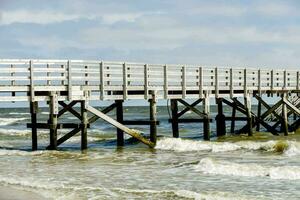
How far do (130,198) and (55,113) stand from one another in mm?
7787

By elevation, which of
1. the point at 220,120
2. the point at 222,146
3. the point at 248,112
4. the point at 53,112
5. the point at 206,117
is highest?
the point at 53,112

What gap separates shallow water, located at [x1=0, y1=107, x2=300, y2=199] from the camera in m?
13.9

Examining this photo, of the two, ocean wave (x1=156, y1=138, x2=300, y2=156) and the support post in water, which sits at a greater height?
the support post in water

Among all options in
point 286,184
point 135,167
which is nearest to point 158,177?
point 135,167

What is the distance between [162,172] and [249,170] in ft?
7.98

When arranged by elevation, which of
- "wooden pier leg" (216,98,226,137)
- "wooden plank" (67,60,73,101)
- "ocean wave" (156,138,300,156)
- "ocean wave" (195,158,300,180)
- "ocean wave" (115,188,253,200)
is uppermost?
"wooden plank" (67,60,73,101)

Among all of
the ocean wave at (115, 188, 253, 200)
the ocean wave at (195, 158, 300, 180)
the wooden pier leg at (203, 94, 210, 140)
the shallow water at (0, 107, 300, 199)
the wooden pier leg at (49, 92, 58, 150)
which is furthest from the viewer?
the wooden pier leg at (203, 94, 210, 140)

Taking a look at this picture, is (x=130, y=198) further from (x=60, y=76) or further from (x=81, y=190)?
(x=60, y=76)

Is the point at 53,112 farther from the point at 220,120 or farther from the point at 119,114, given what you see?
the point at 220,120

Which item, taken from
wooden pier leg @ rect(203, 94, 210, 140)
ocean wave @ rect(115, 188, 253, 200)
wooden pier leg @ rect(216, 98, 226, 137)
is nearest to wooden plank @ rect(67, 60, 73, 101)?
wooden pier leg @ rect(203, 94, 210, 140)

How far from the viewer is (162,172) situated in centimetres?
1705

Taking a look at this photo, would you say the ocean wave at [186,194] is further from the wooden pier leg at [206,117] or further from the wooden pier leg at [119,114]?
the wooden pier leg at [206,117]

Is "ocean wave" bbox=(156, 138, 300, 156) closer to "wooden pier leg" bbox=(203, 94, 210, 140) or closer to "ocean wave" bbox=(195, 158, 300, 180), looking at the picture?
"wooden pier leg" bbox=(203, 94, 210, 140)

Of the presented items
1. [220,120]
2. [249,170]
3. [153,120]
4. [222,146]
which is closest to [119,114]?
[153,120]
